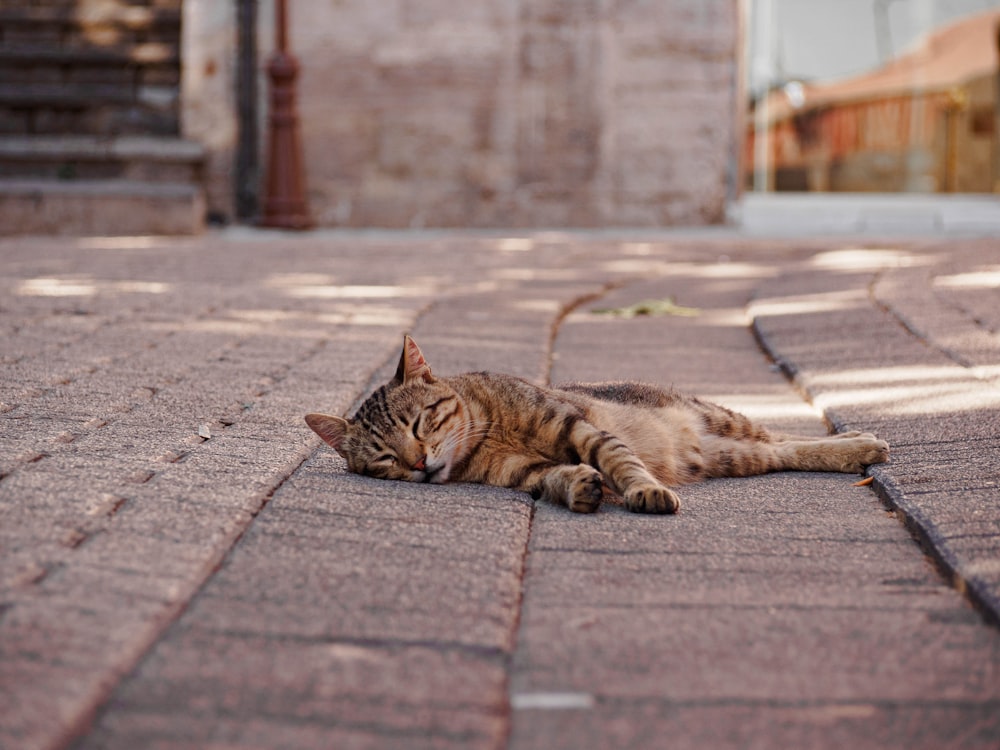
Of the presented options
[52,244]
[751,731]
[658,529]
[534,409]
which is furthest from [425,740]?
[52,244]

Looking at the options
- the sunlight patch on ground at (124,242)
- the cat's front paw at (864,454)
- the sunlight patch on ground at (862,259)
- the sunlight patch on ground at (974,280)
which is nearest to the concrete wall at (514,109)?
the sunlight patch on ground at (124,242)

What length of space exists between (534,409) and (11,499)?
1312 millimetres

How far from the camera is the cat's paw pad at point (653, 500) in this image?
285 centimetres

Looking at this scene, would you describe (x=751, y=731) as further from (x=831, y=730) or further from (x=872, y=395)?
(x=872, y=395)

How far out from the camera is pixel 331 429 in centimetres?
327

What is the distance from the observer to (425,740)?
1.68 meters

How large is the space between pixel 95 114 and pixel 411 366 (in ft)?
26.3

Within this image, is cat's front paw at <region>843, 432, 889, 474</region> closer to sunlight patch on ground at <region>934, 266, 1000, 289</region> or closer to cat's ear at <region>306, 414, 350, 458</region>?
cat's ear at <region>306, 414, 350, 458</region>

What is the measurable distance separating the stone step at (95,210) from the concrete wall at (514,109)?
47.4 inches

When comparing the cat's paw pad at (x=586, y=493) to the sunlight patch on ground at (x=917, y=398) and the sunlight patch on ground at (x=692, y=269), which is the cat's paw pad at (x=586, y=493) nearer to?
the sunlight patch on ground at (x=917, y=398)

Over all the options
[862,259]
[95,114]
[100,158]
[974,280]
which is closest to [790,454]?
[974,280]

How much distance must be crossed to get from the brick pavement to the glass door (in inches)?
363

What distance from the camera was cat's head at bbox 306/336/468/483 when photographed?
315 cm

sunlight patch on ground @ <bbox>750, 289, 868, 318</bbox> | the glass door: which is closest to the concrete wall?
the glass door
